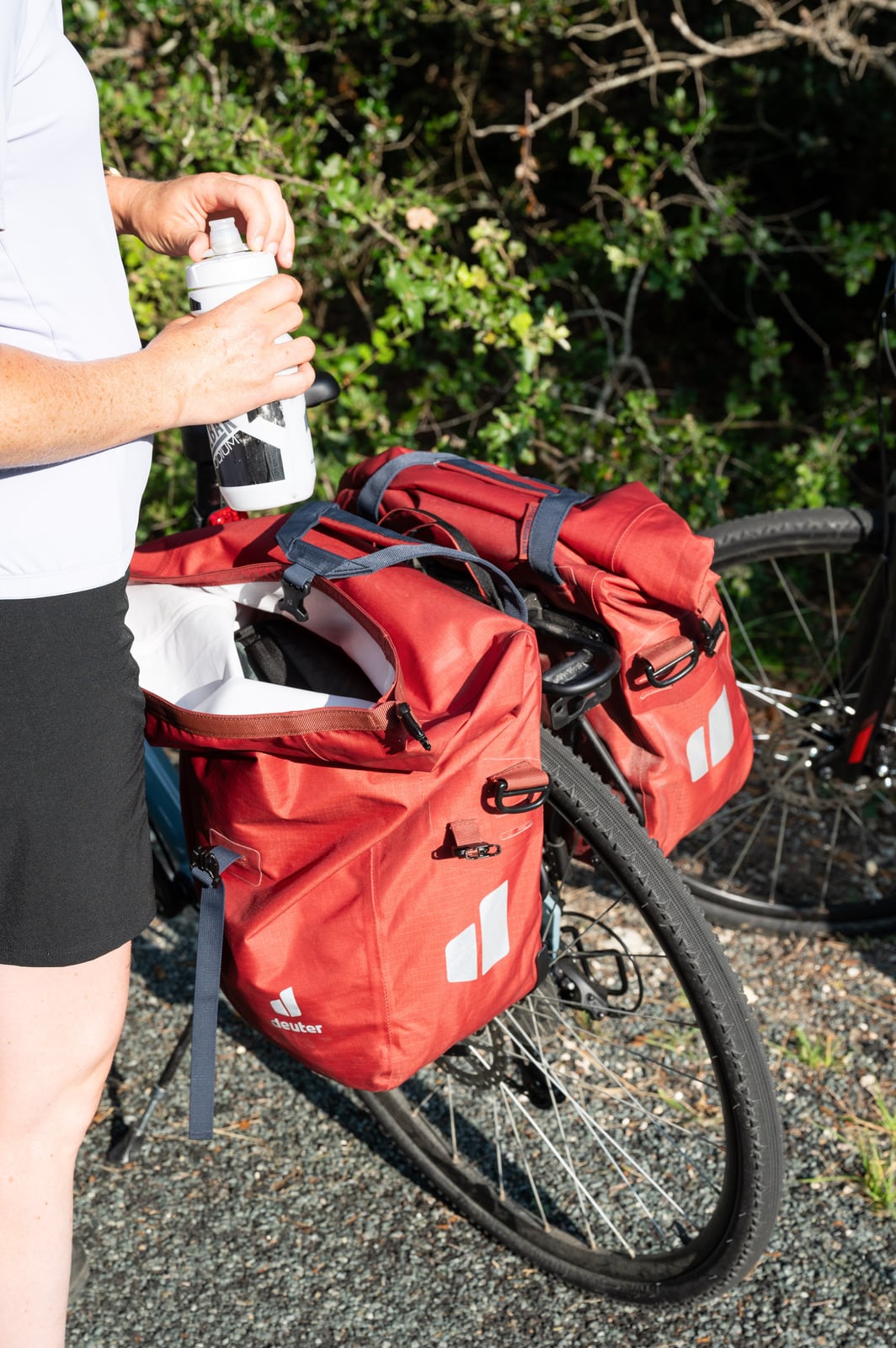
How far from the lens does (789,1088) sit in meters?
2.22

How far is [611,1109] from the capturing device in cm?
219

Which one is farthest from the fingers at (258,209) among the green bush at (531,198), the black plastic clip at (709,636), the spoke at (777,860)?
the spoke at (777,860)

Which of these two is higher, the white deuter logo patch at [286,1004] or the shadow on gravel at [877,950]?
the white deuter logo patch at [286,1004]

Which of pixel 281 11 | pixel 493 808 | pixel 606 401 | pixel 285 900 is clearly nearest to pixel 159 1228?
pixel 285 900

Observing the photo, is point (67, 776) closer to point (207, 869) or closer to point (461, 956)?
point (207, 869)

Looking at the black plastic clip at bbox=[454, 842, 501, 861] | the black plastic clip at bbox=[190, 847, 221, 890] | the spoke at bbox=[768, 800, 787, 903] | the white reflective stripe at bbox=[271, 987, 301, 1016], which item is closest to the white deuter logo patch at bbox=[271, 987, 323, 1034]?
the white reflective stripe at bbox=[271, 987, 301, 1016]

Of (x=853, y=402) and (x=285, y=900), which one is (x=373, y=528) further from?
(x=853, y=402)

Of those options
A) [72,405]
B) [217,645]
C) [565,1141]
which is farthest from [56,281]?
[565,1141]

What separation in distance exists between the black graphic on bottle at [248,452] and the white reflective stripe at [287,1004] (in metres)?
0.64

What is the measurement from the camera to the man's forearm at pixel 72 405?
1065mm

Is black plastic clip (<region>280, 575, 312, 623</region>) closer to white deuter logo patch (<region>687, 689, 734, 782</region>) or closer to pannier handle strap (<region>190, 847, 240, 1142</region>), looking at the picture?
pannier handle strap (<region>190, 847, 240, 1142</region>)

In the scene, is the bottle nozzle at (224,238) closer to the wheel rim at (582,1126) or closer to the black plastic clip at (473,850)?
the black plastic clip at (473,850)

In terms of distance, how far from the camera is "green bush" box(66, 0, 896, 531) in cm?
311

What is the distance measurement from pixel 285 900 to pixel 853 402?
272 cm
